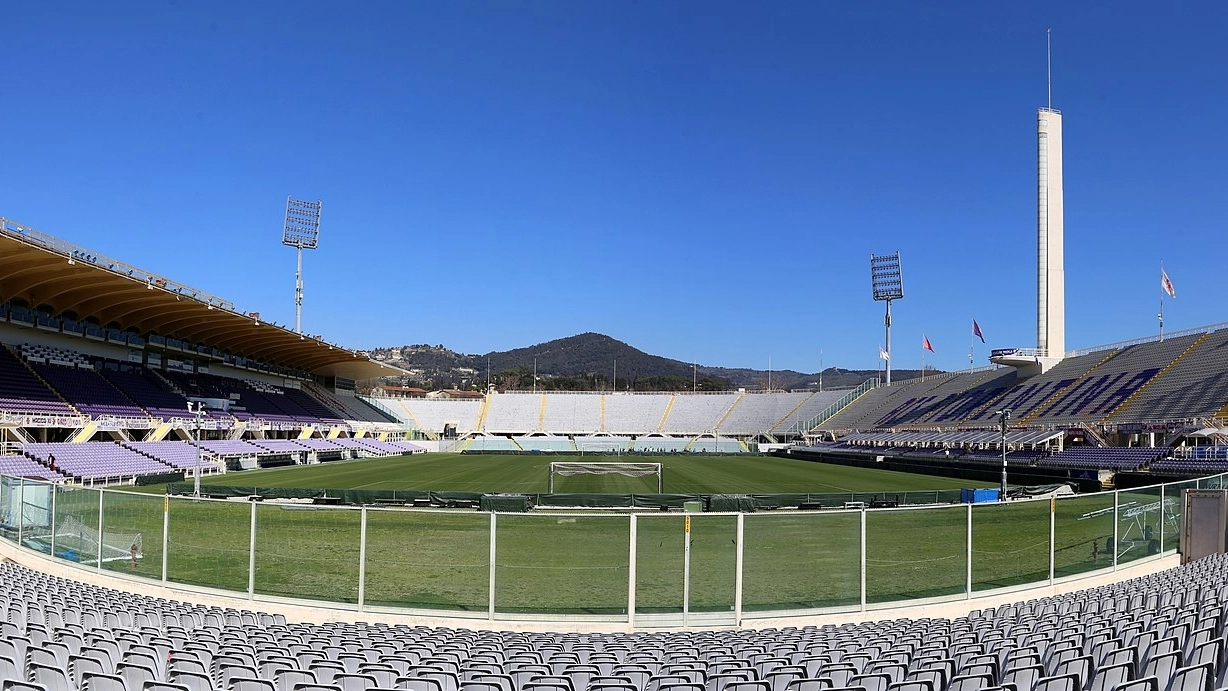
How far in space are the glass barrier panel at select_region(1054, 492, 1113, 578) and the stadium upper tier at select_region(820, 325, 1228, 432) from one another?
3666cm

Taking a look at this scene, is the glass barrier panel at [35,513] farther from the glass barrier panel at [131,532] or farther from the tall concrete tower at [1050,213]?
the tall concrete tower at [1050,213]

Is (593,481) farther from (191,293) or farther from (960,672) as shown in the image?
(960,672)

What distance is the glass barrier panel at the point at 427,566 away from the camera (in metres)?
11.6

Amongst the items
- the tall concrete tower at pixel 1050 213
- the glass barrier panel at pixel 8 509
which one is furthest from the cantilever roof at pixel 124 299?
the tall concrete tower at pixel 1050 213

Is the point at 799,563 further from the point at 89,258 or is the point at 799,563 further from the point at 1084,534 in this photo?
the point at 89,258

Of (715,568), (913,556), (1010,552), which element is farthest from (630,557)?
(1010,552)

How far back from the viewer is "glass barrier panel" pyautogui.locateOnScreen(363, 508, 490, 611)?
1163cm

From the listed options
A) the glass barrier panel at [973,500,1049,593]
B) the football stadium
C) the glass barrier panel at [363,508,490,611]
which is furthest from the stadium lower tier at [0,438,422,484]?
the glass barrier panel at [973,500,1049,593]

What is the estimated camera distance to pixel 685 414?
10131 centimetres

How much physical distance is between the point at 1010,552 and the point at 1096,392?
4697cm

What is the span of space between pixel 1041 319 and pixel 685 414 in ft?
154

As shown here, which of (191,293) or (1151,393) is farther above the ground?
(191,293)

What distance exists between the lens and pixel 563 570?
12.6 metres

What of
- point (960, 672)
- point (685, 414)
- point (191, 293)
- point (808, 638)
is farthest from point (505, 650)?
point (685, 414)
